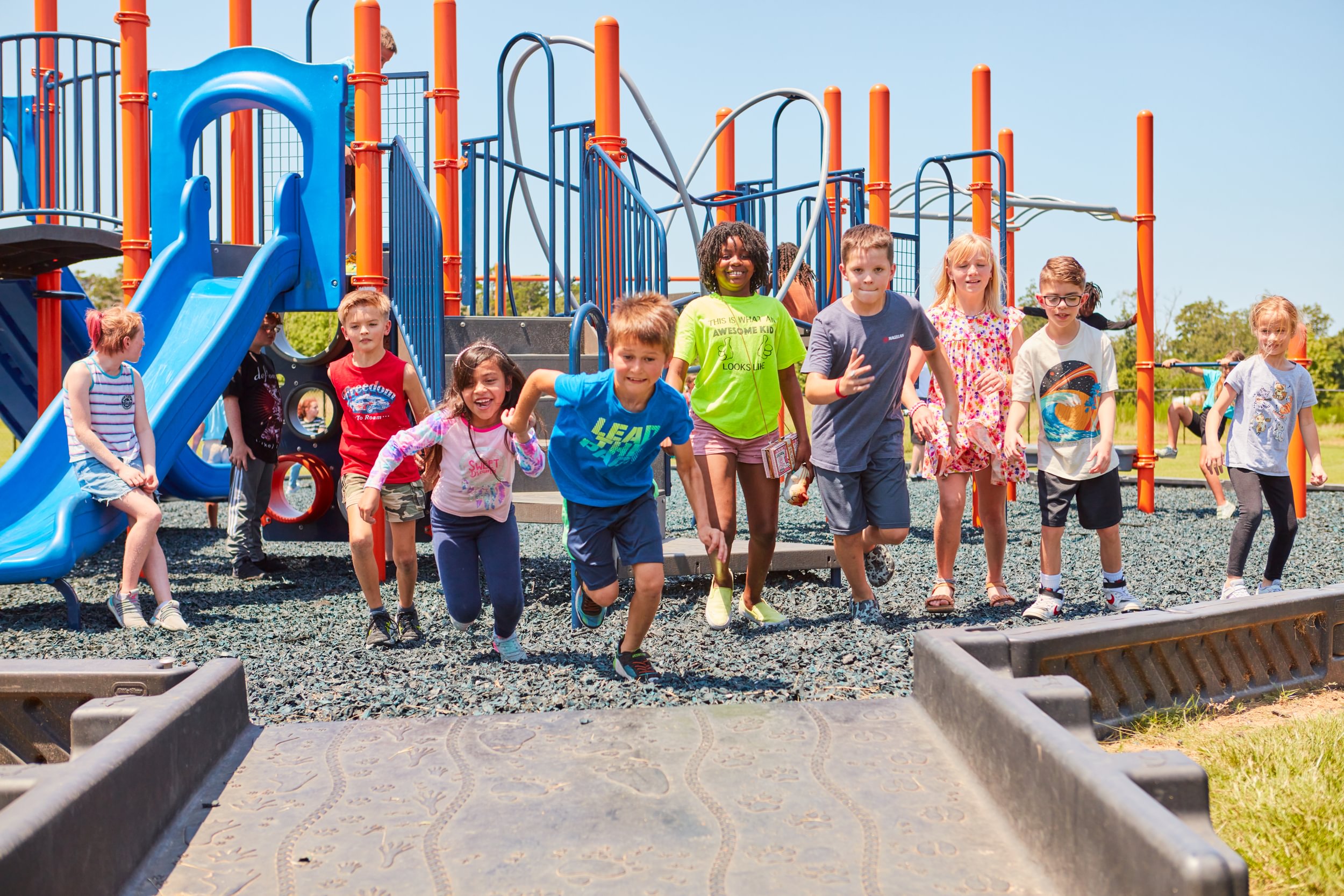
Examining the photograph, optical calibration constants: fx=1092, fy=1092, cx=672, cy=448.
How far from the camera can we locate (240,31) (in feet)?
28.0

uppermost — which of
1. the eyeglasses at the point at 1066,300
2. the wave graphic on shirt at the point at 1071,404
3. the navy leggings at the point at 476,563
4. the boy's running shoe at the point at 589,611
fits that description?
the eyeglasses at the point at 1066,300

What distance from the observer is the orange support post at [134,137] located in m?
7.59

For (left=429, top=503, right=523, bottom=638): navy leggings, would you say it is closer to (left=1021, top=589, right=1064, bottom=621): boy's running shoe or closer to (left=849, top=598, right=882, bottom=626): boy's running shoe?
(left=849, top=598, right=882, bottom=626): boy's running shoe

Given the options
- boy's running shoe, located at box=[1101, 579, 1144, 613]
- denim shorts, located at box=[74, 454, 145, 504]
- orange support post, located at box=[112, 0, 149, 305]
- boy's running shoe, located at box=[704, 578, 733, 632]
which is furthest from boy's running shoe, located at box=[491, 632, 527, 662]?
orange support post, located at box=[112, 0, 149, 305]

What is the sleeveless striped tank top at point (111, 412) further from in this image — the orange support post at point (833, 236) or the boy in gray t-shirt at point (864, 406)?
the orange support post at point (833, 236)

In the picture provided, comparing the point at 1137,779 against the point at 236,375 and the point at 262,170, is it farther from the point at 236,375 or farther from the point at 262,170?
the point at 262,170

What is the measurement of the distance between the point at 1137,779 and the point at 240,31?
863 centimetres

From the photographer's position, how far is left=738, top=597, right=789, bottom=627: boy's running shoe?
4809 mm

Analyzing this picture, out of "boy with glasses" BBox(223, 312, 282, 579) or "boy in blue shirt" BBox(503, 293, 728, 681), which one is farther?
"boy with glasses" BBox(223, 312, 282, 579)

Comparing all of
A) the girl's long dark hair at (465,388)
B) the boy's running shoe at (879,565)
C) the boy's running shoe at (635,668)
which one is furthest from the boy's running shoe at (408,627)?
the boy's running shoe at (879,565)

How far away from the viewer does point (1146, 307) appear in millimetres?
9531

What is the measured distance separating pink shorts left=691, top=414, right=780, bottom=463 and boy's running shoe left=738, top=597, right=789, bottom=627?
665 millimetres

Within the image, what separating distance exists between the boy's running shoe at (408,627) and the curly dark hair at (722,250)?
1909mm

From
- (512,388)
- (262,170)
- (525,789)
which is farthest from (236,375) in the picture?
(525,789)
